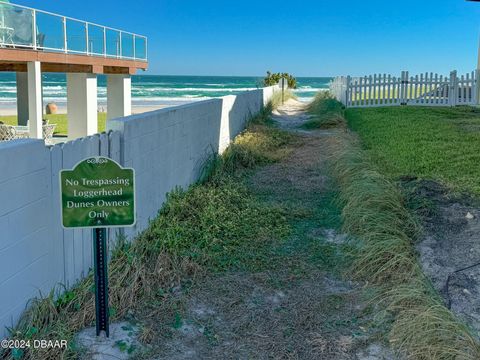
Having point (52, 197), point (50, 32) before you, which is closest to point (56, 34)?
point (50, 32)

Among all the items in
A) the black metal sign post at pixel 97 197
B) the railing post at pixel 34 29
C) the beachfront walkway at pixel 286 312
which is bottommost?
the beachfront walkway at pixel 286 312

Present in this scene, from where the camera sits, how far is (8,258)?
3504 mm

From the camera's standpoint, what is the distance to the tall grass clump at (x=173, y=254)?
376 cm

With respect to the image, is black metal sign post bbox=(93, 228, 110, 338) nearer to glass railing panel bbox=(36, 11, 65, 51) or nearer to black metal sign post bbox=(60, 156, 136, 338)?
black metal sign post bbox=(60, 156, 136, 338)

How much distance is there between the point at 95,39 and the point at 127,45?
119 inches

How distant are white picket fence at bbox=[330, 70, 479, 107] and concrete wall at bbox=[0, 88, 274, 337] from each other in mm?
16114

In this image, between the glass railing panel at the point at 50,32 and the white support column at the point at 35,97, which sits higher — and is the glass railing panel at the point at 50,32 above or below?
above

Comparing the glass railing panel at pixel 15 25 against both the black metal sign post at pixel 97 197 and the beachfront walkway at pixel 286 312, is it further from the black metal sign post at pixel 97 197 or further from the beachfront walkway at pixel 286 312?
the black metal sign post at pixel 97 197

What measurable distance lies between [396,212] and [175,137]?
111 inches

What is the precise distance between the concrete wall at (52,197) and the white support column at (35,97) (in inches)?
369

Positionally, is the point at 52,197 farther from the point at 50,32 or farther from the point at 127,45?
the point at 127,45

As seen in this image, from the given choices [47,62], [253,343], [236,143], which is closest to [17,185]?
[253,343]

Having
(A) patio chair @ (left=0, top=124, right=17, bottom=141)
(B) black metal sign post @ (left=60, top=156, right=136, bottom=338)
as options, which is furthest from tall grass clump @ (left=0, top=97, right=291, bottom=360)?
(A) patio chair @ (left=0, top=124, right=17, bottom=141)

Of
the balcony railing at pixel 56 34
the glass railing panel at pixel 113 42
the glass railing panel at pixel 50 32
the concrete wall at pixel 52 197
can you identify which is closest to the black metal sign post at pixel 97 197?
the concrete wall at pixel 52 197
